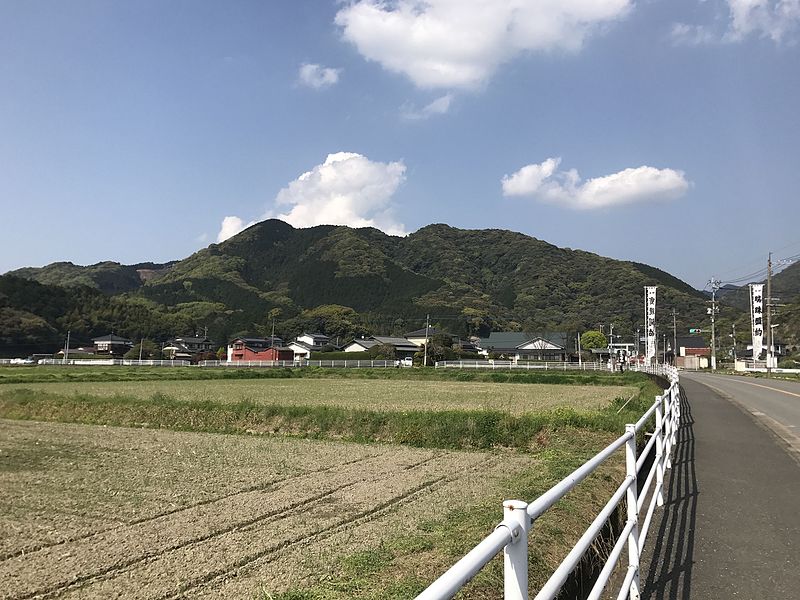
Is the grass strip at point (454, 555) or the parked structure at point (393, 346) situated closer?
the grass strip at point (454, 555)

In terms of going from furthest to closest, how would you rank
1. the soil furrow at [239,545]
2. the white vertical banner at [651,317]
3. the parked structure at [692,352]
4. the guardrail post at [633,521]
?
the parked structure at [692,352]
the white vertical banner at [651,317]
the soil furrow at [239,545]
the guardrail post at [633,521]

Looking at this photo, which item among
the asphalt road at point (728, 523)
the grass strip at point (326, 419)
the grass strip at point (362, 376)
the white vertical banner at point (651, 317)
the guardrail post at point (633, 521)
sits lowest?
the grass strip at point (362, 376)

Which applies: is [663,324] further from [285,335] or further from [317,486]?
[317,486]

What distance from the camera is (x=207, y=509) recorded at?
7.72 metres

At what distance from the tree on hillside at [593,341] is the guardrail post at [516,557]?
102557 mm

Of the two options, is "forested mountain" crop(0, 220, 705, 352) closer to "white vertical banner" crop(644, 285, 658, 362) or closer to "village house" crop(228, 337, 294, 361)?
"village house" crop(228, 337, 294, 361)

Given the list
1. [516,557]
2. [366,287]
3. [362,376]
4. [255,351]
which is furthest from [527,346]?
[516,557]

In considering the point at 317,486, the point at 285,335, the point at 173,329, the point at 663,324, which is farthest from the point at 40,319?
the point at 663,324

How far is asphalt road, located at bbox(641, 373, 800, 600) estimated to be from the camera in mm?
4477

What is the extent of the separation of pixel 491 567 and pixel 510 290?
143 metres

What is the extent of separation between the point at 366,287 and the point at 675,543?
139319mm

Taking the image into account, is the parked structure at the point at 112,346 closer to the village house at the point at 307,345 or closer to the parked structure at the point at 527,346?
the village house at the point at 307,345

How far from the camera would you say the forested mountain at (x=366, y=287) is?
110m

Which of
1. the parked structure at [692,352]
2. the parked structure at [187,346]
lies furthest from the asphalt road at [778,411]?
the parked structure at [187,346]
